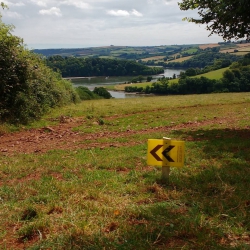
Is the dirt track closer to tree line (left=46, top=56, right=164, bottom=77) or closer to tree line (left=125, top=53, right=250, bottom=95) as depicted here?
tree line (left=125, top=53, right=250, bottom=95)

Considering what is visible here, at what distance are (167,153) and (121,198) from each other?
1.38 metres

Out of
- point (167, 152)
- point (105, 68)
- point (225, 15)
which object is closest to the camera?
point (167, 152)

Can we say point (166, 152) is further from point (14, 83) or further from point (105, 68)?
point (105, 68)

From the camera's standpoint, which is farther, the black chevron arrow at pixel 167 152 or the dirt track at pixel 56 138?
the dirt track at pixel 56 138

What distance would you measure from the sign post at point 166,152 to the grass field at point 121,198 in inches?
20.9

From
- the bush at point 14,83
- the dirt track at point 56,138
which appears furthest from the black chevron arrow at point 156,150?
the bush at point 14,83

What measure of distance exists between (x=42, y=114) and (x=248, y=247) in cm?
1594

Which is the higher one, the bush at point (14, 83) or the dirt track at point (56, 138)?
the bush at point (14, 83)

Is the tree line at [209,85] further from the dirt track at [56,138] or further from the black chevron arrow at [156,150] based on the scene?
the black chevron arrow at [156,150]

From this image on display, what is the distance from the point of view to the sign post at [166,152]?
5.49m

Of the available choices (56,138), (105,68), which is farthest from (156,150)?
(105,68)

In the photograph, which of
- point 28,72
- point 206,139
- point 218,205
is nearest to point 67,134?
point 28,72

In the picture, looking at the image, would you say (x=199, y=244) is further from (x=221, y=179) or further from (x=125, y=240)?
(x=221, y=179)

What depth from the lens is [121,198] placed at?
505cm
